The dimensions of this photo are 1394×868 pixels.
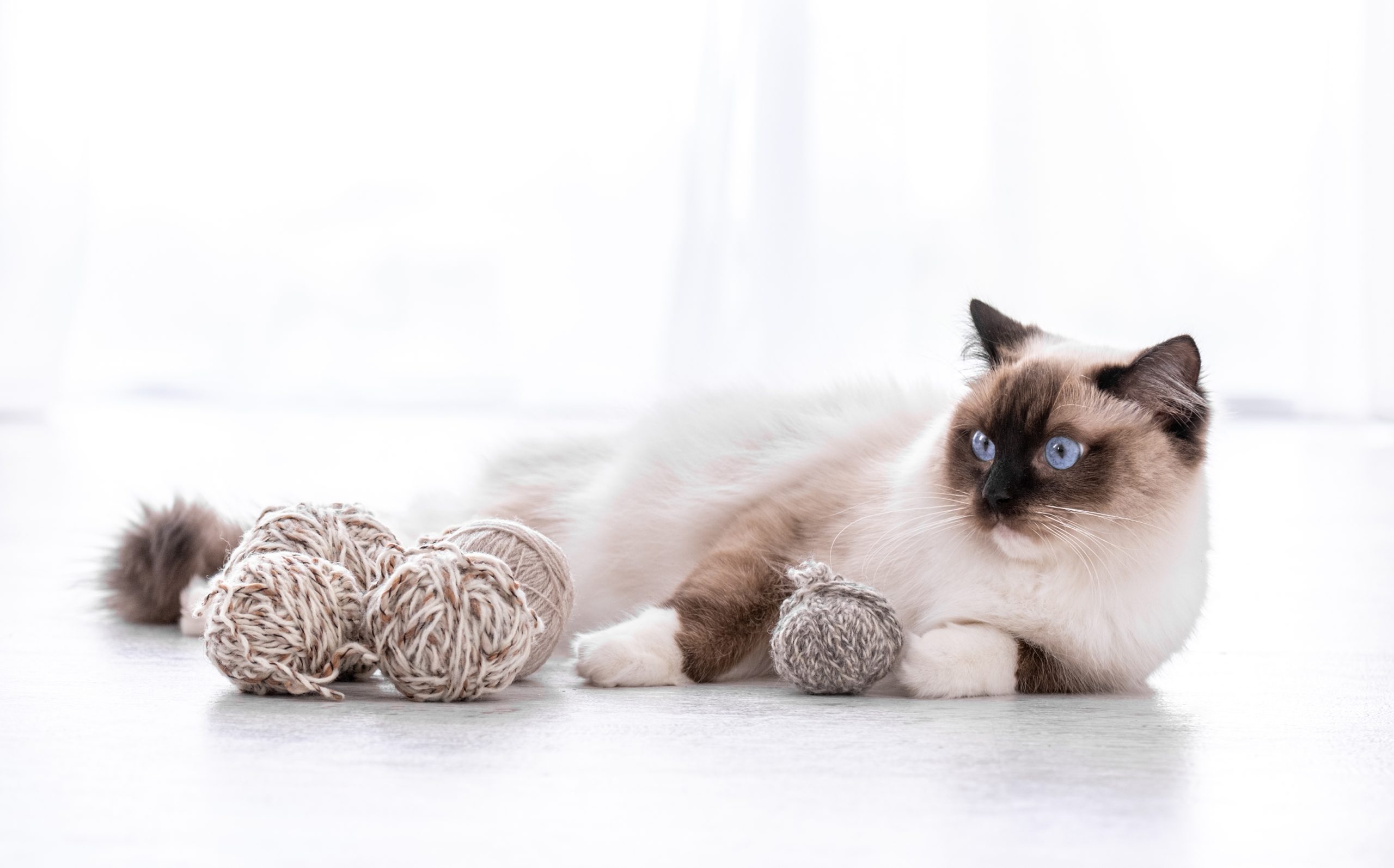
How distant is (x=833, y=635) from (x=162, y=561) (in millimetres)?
979

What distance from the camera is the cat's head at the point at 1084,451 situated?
4.30ft

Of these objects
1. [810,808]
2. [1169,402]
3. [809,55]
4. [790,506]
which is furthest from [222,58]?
[810,808]

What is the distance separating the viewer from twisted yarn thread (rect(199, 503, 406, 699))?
1184mm

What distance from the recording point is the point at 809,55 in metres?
3.85

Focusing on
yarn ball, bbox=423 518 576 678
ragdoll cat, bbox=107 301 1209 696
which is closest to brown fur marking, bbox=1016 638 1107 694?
ragdoll cat, bbox=107 301 1209 696

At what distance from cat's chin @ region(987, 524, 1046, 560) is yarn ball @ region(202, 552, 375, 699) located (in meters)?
0.65

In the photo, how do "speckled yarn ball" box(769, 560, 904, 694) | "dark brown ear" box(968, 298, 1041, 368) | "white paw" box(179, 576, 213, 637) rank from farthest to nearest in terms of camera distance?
1. "white paw" box(179, 576, 213, 637)
2. "dark brown ear" box(968, 298, 1041, 368)
3. "speckled yarn ball" box(769, 560, 904, 694)

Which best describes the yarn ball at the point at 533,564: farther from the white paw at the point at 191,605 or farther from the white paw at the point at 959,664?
the white paw at the point at 191,605

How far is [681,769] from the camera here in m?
0.99

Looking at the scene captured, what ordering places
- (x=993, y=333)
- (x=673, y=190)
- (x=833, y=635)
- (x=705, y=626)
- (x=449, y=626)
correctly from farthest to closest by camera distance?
1. (x=673, y=190)
2. (x=993, y=333)
3. (x=705, y=626)
4. (x=833, y=635)
5. (x=449, y=626)

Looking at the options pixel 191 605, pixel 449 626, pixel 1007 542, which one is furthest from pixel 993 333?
pixel 191 605

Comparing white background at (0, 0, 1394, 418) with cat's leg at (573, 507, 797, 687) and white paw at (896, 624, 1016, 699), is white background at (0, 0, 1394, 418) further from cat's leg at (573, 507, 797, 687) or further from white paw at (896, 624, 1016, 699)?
white paw at (896, 624, 1016, 699)

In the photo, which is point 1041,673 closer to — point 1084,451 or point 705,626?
point 1084,451

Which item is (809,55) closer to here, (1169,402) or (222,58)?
(222,58)
